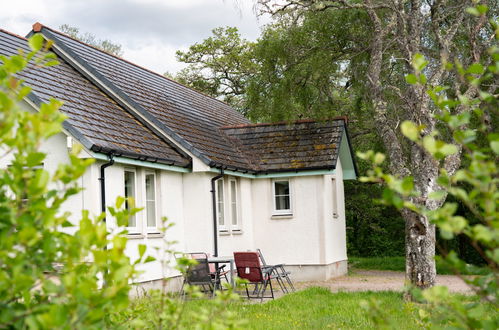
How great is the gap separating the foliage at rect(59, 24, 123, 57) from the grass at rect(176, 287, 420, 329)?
4580 centimetres

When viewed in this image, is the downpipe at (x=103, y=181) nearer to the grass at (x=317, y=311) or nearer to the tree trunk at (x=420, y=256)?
the grass at (x=317, y=311)

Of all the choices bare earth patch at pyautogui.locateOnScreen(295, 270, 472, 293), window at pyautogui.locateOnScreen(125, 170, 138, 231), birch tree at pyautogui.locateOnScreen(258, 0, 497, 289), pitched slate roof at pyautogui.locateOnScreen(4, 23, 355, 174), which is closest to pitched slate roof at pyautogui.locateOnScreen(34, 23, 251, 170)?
pitched slate roof at pyautogui.locateOnScreen(4, 23, 355, 174)

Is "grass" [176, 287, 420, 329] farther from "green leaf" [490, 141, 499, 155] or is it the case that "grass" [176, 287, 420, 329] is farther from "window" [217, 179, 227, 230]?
"green leaf" [490, 141, 499, 155]

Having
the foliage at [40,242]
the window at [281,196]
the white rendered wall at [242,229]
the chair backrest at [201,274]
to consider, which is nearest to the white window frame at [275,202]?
the window at [281,196]

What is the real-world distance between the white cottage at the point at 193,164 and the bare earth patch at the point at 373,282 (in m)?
0.64

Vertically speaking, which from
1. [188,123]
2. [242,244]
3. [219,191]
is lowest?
[242,244]

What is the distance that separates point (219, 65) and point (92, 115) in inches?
1158

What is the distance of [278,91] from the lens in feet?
63.1

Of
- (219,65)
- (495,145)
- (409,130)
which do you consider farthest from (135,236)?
(219,65)

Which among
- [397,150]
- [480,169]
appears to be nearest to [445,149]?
[480,169]

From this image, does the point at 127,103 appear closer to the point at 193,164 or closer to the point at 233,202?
the point at 193,164

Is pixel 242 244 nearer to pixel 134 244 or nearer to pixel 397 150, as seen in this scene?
pixel 134 244

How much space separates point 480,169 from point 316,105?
18.5m

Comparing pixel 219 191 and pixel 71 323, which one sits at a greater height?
pixel 219 191
